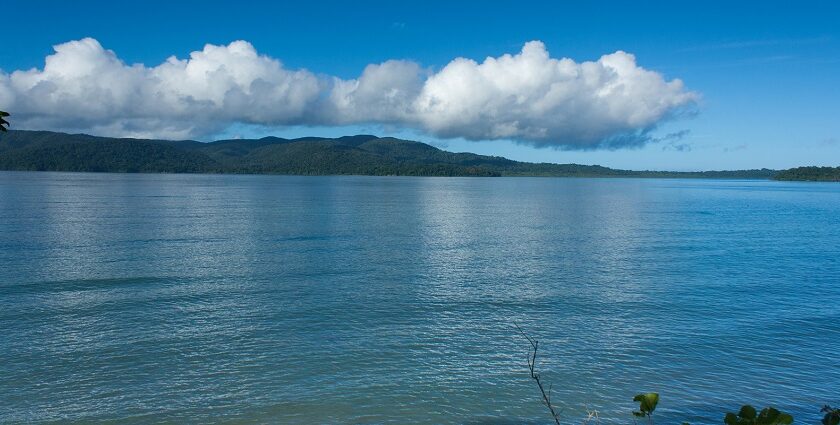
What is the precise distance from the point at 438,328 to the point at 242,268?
16.7 m

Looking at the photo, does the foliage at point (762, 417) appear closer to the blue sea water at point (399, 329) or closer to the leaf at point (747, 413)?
the leaf at point (747, 413)

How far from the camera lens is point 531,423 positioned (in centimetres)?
1469

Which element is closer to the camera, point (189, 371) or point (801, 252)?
point (189, 371)

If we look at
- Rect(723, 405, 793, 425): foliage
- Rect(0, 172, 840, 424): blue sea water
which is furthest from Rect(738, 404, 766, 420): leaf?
Rect(0, 172, 840, 424): blue sea water

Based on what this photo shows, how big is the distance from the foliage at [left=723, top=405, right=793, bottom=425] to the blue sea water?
35.0ft

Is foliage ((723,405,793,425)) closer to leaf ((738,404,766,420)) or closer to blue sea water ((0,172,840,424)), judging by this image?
leaf ((738,404,766,420))

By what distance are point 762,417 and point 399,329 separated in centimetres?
1836

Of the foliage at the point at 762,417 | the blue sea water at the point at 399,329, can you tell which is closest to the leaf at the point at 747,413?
the foliage at the point at 762,417

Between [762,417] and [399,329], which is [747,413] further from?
[399,329]

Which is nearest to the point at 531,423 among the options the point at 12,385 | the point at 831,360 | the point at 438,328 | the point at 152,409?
the point at 438,328

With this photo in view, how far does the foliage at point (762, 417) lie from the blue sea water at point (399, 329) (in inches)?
420

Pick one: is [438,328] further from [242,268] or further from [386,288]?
[242,268]

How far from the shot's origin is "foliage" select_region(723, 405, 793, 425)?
4.51 metres

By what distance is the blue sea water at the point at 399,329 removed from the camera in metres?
15.8
